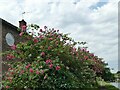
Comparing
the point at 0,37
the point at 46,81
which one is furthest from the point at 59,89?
the point at 0,37

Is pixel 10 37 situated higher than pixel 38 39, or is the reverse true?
pixel 10 37

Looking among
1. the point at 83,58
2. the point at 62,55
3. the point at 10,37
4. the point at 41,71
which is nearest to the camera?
the point at 41,71

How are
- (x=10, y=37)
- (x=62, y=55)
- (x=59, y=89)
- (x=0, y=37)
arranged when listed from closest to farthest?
1. (x=59, y=89)
2. (x=62, y=55)
3. (x=0, y=37)
4. (x=10, y=37)

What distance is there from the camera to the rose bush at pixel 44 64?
8750 millimetres

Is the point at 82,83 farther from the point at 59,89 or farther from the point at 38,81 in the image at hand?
the point at 38,81

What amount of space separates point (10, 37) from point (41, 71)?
353 inches

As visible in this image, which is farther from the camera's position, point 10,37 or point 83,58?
point 10,37

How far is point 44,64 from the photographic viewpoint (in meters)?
8.78

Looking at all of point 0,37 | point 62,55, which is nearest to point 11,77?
point 62,55

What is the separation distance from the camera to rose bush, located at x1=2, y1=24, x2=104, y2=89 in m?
8.75

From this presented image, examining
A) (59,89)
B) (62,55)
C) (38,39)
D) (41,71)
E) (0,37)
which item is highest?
(0,37)

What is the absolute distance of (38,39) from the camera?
980cm

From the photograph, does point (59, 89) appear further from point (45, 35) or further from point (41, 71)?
point (45, 35)

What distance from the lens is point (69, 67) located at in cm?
983
